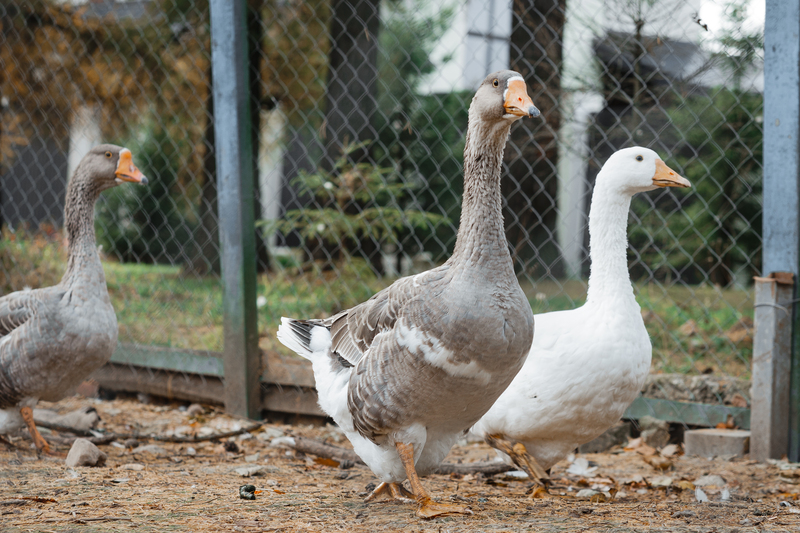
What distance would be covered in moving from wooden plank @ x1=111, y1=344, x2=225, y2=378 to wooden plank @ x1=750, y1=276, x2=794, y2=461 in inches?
130

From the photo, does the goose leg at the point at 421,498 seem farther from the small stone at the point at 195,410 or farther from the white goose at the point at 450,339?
the small stone at the point at 195,410

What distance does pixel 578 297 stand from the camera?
5031 mm

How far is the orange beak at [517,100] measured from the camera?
2.21 m

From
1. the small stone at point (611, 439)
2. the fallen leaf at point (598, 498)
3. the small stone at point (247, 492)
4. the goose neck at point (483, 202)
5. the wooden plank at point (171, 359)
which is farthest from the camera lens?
the wooden plank at point (171, 359)

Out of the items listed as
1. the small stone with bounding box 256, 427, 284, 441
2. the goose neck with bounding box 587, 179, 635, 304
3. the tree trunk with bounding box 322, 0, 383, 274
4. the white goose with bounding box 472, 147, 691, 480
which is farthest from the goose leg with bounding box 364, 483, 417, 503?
the tree trunk with bounding box 322, 0, 383, 274

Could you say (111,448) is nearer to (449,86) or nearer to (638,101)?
(449,86)

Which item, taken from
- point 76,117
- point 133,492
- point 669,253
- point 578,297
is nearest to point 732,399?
point 578,297

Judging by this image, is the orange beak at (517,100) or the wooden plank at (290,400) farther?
the wooden plank at (290,400)

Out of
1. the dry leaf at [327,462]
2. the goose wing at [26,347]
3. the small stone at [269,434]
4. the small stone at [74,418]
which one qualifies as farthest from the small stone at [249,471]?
the small stone at [74,418]

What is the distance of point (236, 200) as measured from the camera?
436 cm

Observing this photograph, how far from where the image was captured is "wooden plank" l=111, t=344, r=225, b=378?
465 centimetres

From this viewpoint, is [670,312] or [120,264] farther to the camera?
[120,264]

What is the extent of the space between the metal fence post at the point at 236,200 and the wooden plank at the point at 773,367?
3.03m

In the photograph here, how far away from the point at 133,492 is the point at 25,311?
149cm
